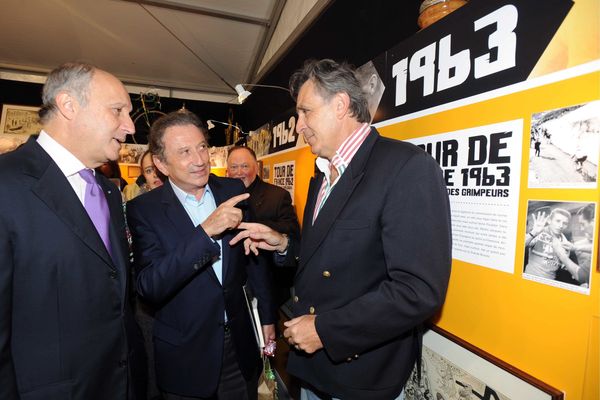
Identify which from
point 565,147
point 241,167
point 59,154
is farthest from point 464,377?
point 241,167

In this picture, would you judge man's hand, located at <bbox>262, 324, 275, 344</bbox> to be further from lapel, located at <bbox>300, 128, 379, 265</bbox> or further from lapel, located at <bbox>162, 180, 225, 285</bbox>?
lapel, located at <bbox>300, 128, 379, 265</bbox>

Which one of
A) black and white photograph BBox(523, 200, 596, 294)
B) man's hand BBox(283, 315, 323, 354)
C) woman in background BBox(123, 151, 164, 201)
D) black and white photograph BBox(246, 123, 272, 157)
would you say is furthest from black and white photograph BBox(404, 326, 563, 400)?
black and white photograph BBox(246, 123, 272, 157)

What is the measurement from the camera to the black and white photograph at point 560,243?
2.91ft

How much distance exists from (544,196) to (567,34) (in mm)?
468

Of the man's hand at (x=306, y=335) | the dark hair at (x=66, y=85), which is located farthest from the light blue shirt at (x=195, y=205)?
the man's hand at (x=306, y=335)

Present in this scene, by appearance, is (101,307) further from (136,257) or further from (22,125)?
(22,125)

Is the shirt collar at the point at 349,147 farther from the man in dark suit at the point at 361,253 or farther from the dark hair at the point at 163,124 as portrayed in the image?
the dark hair at the point at 163,124

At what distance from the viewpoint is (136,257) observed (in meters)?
1.66

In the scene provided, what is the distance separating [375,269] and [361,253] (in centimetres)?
8

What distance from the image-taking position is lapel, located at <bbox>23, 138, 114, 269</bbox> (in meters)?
1.13

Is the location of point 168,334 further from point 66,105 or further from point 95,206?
point 66,105

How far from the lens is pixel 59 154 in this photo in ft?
4.10

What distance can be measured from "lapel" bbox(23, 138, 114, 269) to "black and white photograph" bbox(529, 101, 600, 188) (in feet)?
5.03

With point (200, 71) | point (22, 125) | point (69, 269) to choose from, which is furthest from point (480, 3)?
point (22, 125)
